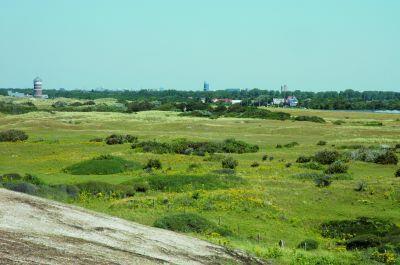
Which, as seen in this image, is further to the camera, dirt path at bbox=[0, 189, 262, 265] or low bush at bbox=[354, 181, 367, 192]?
low bush at bbox=[354, 181, 367, 192]

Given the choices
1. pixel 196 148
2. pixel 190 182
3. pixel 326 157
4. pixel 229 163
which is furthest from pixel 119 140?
pixel 190 182

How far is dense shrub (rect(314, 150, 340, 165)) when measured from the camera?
6375 centimetres

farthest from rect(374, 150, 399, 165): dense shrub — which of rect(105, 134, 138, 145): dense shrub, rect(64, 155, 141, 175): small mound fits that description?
rect(105, 134, 138, 145): dense shrub

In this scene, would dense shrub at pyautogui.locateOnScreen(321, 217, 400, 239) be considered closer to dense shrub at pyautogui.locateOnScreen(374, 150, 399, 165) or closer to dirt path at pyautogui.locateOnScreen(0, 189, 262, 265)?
dirt path at pyautogui.locateOnScreen(0, 189, 262, 265)

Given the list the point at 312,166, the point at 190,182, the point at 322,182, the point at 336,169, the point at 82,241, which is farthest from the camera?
the point at 312,166

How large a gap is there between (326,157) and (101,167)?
25.6 m

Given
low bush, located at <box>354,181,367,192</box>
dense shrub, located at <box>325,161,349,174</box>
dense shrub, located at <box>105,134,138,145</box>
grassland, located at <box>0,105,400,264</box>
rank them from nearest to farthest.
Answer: grassland, located at <box>0,105,400,264</box> → low bush, located at <box>354,181,367,192</box> → dense shrub, located at <box>325,161,349,174</box> → dense shrub, located at <box>105,134,138,145</box>

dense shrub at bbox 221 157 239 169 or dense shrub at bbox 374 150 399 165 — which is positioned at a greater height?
dense shrub at bbox 374 150 399 165

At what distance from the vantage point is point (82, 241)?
19922mm

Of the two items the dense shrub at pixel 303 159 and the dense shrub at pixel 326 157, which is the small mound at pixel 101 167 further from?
the dense shrub at pixel 326 157

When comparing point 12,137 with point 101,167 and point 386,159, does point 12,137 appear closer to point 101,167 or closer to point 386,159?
point 101,167

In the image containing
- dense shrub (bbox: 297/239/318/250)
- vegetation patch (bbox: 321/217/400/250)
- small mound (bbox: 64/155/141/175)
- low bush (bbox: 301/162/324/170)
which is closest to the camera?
dense shrub (bbox: 297/239/318/250)

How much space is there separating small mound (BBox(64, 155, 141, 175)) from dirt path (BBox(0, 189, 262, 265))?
31513 mm

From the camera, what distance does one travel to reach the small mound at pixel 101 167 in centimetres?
5723
